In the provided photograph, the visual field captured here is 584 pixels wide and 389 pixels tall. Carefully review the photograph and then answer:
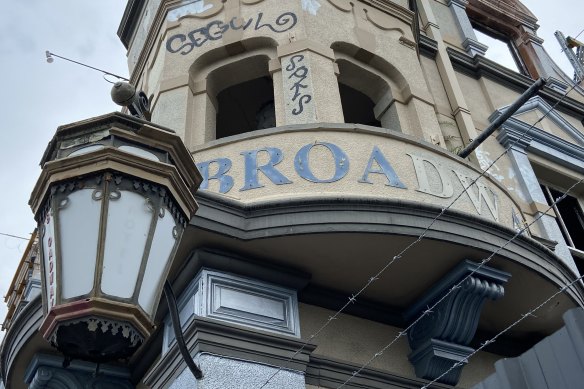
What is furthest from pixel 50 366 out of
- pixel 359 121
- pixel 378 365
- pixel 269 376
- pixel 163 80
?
pixel 359 121

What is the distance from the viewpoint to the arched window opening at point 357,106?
9.71 metres

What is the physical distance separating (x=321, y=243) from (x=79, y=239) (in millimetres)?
3154

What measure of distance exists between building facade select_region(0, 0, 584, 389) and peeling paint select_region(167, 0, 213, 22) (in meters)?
0.10

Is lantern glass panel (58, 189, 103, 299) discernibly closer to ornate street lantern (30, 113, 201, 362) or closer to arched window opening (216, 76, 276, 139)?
ornate street lantern (30, 113, 201, 362)

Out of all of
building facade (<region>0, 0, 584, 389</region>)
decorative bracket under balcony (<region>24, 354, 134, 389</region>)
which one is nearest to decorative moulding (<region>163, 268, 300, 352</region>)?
building facade (<region>0, 0, 584, 389</region>)

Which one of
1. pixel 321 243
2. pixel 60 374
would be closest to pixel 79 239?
pixel 321 243

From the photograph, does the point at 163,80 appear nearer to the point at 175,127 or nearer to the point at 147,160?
the point at 175,127

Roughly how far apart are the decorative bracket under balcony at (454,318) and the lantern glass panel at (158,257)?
3.48 m

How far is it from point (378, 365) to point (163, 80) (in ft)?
14.1

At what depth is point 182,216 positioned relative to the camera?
10.7 ft

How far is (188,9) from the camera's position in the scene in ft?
30.2

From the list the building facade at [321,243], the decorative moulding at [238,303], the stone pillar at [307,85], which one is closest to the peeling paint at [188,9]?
the building facade at [321,243]

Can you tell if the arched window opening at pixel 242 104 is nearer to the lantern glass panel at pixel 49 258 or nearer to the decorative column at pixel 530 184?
the decorative column at pixel 530 184

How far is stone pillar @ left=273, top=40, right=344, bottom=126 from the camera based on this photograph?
7.45 meters
